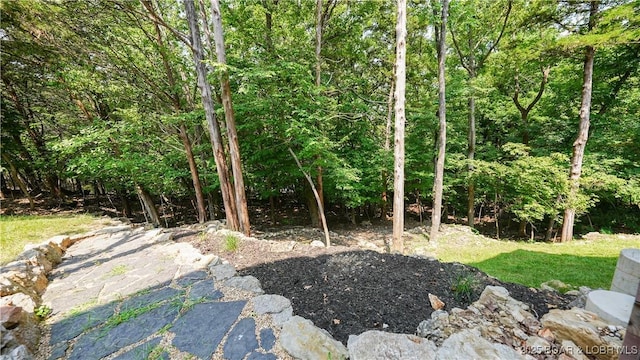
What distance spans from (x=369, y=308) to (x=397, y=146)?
3.80 metres

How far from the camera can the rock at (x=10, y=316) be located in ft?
5.53

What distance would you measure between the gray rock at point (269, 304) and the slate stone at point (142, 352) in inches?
26.8

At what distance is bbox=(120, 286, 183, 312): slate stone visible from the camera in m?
2.21

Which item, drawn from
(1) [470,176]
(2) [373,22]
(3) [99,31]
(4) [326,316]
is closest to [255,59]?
(3) [99,31]

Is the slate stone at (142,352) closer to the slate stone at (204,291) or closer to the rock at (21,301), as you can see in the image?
the slate stone at (204,291)

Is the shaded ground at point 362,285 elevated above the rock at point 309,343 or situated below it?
below

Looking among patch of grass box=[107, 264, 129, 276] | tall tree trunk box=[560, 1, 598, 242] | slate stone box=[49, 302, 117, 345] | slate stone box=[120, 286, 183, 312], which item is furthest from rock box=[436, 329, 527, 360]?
tall tree trunk box=[560, 1, 598, 242]

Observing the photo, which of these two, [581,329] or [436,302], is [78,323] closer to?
[436,302]

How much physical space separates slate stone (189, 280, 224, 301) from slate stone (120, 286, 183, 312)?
0.14 meters

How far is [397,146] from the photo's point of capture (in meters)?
5.12

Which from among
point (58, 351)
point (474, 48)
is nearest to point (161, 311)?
point (58, 351)

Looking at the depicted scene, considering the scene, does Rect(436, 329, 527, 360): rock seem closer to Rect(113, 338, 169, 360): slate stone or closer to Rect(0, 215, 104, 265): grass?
Rect(113, 338, 169, 360): slate stone

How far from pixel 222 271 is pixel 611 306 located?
11.7 feet

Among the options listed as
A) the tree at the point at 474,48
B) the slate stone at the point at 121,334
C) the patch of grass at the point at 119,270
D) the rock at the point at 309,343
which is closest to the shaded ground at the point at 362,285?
the rock at the point at 309,343
